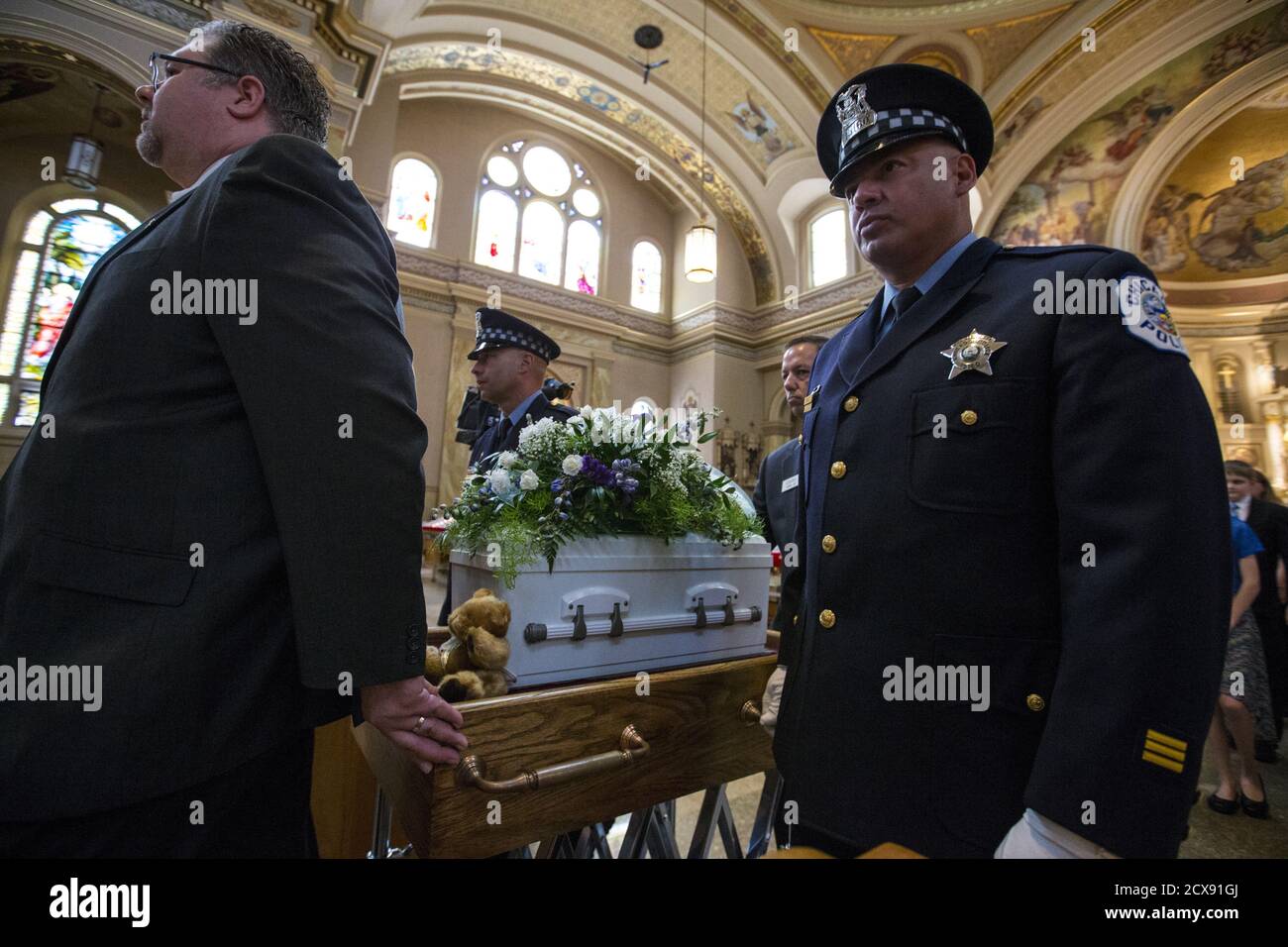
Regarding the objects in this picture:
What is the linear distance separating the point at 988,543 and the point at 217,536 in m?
1.23

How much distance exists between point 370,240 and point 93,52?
605 centimetres

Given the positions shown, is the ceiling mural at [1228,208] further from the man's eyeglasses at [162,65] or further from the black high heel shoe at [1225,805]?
the man's eyeglasses at [162,65]

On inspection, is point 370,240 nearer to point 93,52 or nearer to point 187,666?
point 187,666

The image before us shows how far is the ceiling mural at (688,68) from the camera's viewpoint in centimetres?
967

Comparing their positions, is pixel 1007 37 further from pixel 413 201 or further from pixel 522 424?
pixel 522 424

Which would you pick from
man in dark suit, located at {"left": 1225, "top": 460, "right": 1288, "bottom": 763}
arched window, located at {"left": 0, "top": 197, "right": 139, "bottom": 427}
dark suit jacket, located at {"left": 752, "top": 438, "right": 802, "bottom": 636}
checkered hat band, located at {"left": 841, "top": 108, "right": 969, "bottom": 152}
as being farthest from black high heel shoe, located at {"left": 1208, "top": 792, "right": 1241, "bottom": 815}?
arched window, located at {"left": 0, "top": 197, "right": 139, "bottom": 427}

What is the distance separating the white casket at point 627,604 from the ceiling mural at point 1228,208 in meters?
12.7

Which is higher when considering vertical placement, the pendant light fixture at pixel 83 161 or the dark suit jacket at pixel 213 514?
the pendant light fixture at pixel 83 161

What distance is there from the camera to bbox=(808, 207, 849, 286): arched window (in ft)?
40.1

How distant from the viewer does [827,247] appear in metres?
12.7

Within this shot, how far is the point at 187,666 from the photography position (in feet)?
2.65

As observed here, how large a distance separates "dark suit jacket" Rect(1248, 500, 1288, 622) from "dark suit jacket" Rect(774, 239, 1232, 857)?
4.34 metres
